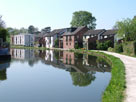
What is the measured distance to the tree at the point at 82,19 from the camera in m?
82.6

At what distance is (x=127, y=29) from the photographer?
40.8 metres

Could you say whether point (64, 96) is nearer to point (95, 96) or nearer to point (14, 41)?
point (95, 96)

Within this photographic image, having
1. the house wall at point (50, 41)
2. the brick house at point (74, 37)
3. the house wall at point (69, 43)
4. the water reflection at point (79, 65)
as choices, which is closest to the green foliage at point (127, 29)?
the water reflection at point (79, 65)

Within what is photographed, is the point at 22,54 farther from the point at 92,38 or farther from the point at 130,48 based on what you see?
the point at 130,48

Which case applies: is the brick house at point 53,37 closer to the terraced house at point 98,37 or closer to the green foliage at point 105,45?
the terraced house at point 98,37

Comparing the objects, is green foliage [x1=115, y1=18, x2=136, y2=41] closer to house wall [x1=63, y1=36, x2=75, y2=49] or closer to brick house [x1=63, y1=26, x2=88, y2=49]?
brick house [x1=63, y1=26, x2=88, y2=49]

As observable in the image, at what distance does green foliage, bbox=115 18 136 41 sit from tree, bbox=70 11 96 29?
40.4 meters

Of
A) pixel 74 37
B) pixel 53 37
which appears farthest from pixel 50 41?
pixel 74 37

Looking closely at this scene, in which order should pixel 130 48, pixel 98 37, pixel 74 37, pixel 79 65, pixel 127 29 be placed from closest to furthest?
1. pixel 79 65
2. pixel 130 48
3. pixel 127 29
4. pixel 98 37
5. pixel 74 37

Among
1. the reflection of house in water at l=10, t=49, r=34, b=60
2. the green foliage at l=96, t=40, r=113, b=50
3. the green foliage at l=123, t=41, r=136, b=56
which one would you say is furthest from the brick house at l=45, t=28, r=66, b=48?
the green foliage at l=123, t=41, r=136, b=56

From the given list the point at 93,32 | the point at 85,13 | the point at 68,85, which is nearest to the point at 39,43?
the point at 85,13

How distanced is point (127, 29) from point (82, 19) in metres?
42.9

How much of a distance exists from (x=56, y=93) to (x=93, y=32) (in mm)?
48449

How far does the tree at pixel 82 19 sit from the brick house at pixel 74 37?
64.6 feet
